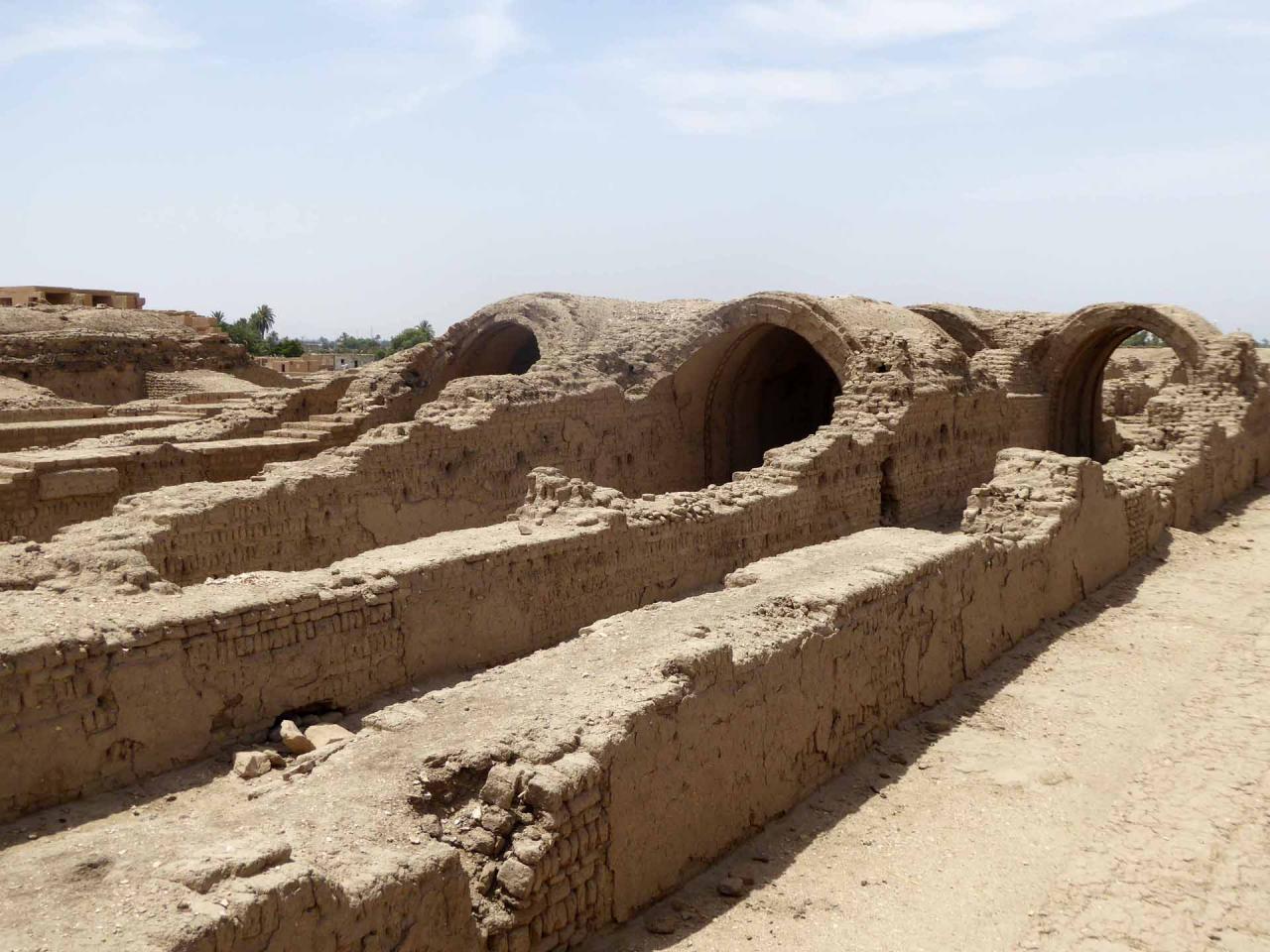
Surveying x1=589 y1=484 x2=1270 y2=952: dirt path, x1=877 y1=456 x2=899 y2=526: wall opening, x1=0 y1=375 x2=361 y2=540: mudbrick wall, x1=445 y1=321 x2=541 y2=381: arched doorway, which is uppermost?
x1=445 y1=321 x2=541 y2=381: arched doorway

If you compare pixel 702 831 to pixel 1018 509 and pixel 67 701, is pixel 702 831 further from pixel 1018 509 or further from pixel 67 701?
pixel 1018 509

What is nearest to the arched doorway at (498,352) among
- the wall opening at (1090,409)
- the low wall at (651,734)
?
the wall opening at (1090,409)

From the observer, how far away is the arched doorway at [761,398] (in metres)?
16.4

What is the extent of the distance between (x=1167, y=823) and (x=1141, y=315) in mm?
13476

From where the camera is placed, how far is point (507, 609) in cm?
779

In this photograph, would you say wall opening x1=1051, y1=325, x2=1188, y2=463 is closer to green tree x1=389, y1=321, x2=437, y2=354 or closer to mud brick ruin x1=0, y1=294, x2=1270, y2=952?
mud brick ruin x1=0, y1=294, x2=1270, y2=952

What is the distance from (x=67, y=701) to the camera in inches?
217

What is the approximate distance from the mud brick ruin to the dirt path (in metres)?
0.25

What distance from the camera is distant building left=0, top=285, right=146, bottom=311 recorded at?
26.4 meters

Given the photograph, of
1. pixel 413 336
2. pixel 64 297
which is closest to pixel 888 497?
pixel 64 297

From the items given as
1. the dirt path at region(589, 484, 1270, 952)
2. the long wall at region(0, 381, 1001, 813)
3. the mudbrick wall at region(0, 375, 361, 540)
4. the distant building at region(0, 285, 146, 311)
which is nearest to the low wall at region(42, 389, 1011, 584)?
the long wall at region(0, 381, 1001, 813)

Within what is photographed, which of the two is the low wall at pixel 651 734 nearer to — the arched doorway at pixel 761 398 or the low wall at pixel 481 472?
the low wall at pixel 481 472

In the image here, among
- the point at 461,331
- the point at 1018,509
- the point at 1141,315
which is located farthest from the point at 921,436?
the point at 461,331

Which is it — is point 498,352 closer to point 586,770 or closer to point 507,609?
point 507,609
